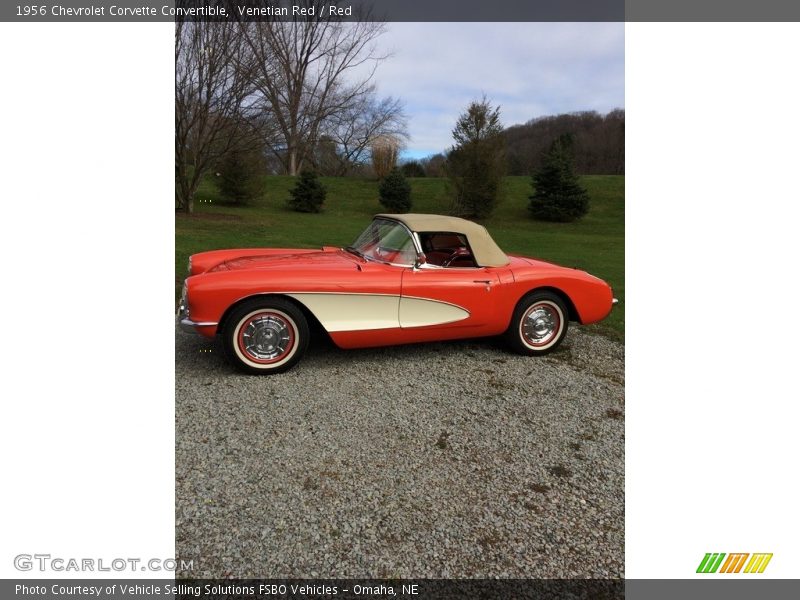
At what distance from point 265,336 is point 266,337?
11 mm

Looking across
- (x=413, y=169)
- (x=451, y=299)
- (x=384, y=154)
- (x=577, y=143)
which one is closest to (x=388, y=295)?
(x=451, y=299)

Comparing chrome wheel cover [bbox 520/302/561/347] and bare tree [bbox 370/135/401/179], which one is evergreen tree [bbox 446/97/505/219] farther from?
chrome wheel cover [bbox 520/302/561/347]

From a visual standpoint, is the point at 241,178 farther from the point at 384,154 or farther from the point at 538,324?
the point at 538,324

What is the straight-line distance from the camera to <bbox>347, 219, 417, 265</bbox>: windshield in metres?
4.30

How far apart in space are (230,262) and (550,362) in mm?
3048

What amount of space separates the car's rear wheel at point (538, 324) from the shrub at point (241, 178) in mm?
16378

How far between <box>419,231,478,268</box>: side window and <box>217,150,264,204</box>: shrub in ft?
50.9

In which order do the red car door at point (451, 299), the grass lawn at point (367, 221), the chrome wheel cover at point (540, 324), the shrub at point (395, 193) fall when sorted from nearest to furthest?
the red car door at point (451, 299)
the chrome wheel cover at point (540, 324)
the grass lawn at point (367, 221)
the shrub at point (395, 193)

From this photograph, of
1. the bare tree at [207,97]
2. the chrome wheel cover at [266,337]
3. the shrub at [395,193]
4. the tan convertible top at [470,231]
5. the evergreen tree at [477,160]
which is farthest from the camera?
the shrub at [395,193]

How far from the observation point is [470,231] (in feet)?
14.9

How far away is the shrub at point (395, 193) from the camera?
22406mm

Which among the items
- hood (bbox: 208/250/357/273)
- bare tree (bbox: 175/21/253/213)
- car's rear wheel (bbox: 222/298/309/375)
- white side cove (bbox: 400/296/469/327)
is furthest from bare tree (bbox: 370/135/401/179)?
car's rear wheel (bbox: 222/298/309/375)

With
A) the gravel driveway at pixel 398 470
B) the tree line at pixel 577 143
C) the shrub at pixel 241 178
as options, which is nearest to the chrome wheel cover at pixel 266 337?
the gravel driveway at pixel 398 470

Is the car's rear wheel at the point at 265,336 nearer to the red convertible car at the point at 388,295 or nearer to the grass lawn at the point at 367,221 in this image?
the red convertible car at the point at 388,295
